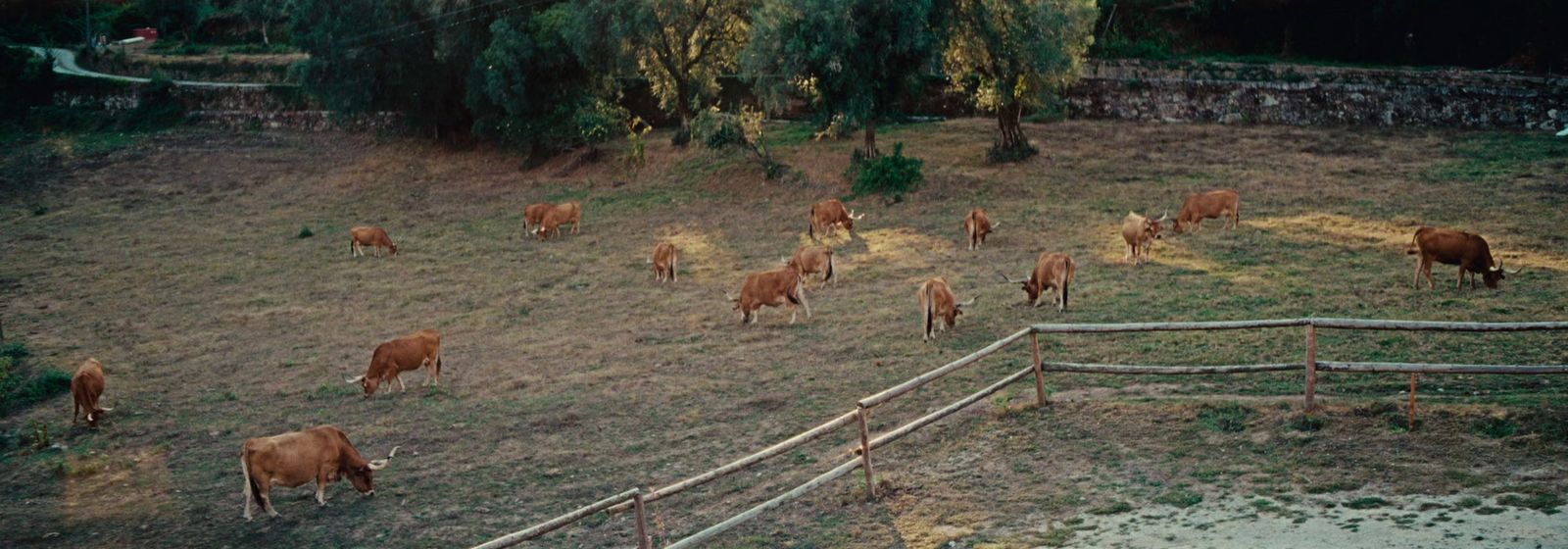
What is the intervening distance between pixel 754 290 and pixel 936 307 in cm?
339

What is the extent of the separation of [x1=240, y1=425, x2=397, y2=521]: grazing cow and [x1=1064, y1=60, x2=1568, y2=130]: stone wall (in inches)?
A: 1050

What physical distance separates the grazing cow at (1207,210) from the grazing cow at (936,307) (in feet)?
26.4

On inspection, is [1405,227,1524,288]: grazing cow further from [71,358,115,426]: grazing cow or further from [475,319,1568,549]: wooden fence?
[71,358,115,426]: grazing cow

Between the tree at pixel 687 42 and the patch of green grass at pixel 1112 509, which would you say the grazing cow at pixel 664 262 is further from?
the patch of green grass at pixel 1112 509

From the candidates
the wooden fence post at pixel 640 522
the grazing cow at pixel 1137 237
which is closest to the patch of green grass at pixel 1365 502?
the wooden fence post at pixel 640 522

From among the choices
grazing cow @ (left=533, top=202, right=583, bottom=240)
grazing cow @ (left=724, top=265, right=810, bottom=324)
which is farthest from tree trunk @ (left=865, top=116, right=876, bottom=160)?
grazing cow @ (left=724, top=265, right=810, bottom=324)

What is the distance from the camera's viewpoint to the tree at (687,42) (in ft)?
117

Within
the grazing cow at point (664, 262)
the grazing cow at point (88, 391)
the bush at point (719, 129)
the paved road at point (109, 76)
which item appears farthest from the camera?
the paved road at point (109, 76)

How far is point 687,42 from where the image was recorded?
37188mm

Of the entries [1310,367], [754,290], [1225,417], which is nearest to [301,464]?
[754,290]

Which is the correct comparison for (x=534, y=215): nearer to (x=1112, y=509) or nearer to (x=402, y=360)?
(x=402, y=360)

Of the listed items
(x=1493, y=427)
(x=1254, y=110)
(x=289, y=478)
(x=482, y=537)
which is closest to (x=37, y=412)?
(x=289, y=478)

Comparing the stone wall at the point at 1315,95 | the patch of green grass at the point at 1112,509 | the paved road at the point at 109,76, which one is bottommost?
the patch of green grass at the point at 1112,509

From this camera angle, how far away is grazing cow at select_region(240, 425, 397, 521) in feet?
45.8
